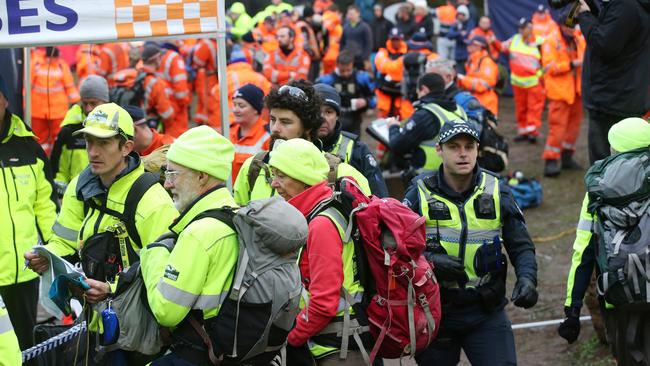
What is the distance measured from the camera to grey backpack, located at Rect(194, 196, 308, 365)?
14.3 ft

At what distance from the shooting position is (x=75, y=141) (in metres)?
8.53

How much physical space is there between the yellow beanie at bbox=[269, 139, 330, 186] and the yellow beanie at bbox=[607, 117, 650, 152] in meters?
2.02

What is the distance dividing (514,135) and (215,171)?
46.6 ft

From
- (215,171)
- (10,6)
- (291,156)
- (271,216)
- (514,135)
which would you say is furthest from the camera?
(514,135)

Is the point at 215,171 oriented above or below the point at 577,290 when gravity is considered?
above

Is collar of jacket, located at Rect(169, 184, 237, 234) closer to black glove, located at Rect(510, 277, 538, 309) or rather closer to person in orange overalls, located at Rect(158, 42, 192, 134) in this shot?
black glove, located at Rect(510, 277, 538, 309)

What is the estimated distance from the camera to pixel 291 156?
5.09m

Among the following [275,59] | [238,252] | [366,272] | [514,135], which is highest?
[238,252]

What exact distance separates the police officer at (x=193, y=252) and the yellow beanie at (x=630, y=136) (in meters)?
2.56

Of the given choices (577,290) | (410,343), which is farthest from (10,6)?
(577,290)

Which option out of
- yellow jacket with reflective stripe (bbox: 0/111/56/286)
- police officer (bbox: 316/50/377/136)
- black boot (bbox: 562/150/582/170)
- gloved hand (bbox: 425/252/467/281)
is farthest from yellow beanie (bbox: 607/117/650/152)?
black boot (bbox: 562/150/582/170)

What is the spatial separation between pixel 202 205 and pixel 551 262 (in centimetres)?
713

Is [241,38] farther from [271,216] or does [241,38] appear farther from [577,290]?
[271,216]

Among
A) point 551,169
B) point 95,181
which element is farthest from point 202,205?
point 551,169
